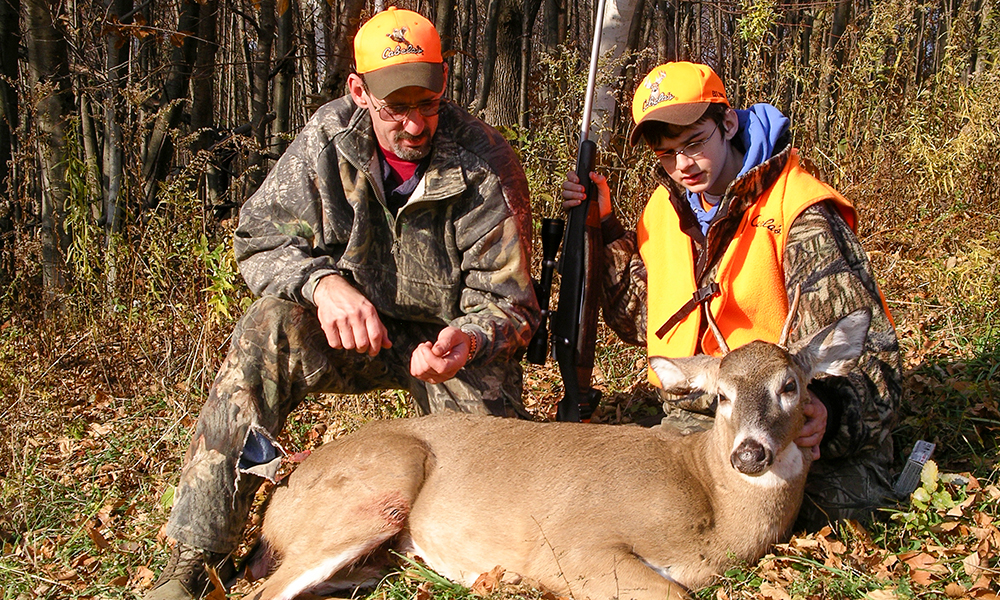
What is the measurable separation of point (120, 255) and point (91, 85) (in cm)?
240

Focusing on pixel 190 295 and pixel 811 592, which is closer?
pixel 811 592

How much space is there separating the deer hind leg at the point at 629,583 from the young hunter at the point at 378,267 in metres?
1.13

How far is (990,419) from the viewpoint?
462 cm

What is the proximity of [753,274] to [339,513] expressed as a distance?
213cm

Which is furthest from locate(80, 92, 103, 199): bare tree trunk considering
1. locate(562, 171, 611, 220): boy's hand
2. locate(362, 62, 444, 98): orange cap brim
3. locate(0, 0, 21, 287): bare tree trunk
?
locate(562, 171, 611, 220): boy's hand

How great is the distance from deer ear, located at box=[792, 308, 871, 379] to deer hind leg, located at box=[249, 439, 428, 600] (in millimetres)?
1709

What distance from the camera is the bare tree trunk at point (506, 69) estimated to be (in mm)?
9125

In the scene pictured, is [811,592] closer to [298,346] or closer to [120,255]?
[298,346]

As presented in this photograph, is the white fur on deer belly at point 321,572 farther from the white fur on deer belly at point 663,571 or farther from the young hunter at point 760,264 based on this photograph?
the young hunter at point 760,264

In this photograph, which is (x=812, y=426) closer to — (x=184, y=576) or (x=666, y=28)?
(x=184, y=576)

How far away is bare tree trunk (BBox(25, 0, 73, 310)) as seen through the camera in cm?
691

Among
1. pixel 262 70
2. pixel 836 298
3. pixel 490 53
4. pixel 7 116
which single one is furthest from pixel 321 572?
pixel 490 53

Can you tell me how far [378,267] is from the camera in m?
4.75

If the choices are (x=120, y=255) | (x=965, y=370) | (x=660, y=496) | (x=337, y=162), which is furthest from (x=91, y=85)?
(x=965, y=370)
